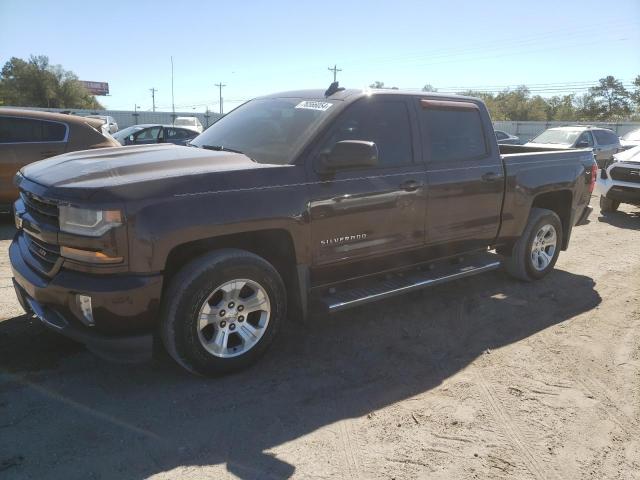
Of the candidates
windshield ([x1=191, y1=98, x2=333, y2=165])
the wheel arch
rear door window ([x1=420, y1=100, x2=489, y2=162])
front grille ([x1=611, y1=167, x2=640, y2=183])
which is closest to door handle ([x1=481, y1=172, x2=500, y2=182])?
rear door window ([x1=420, y1=100, x2=489, y2=162])

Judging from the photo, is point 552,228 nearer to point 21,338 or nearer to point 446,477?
point 446,477

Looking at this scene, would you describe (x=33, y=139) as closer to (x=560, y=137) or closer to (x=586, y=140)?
(x=560, y=137)

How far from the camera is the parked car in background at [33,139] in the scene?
7477mm

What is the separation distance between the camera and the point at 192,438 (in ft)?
9.25

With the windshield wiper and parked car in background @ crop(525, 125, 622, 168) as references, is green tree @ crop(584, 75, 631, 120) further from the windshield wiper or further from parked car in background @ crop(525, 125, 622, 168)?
the windshield wiper

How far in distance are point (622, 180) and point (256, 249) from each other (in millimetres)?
9147

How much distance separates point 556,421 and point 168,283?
259 cm

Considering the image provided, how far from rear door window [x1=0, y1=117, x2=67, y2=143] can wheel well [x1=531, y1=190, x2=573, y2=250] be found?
6907 millimetres

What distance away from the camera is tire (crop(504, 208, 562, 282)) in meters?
5.55

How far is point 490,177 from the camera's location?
4.89 meters

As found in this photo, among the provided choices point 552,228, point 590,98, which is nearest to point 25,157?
point 552,228

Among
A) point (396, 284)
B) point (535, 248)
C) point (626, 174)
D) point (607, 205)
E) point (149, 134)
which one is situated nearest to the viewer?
point (396, 284)

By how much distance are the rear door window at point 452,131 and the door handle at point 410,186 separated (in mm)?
367

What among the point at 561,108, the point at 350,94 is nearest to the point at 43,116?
the point at 350,94
